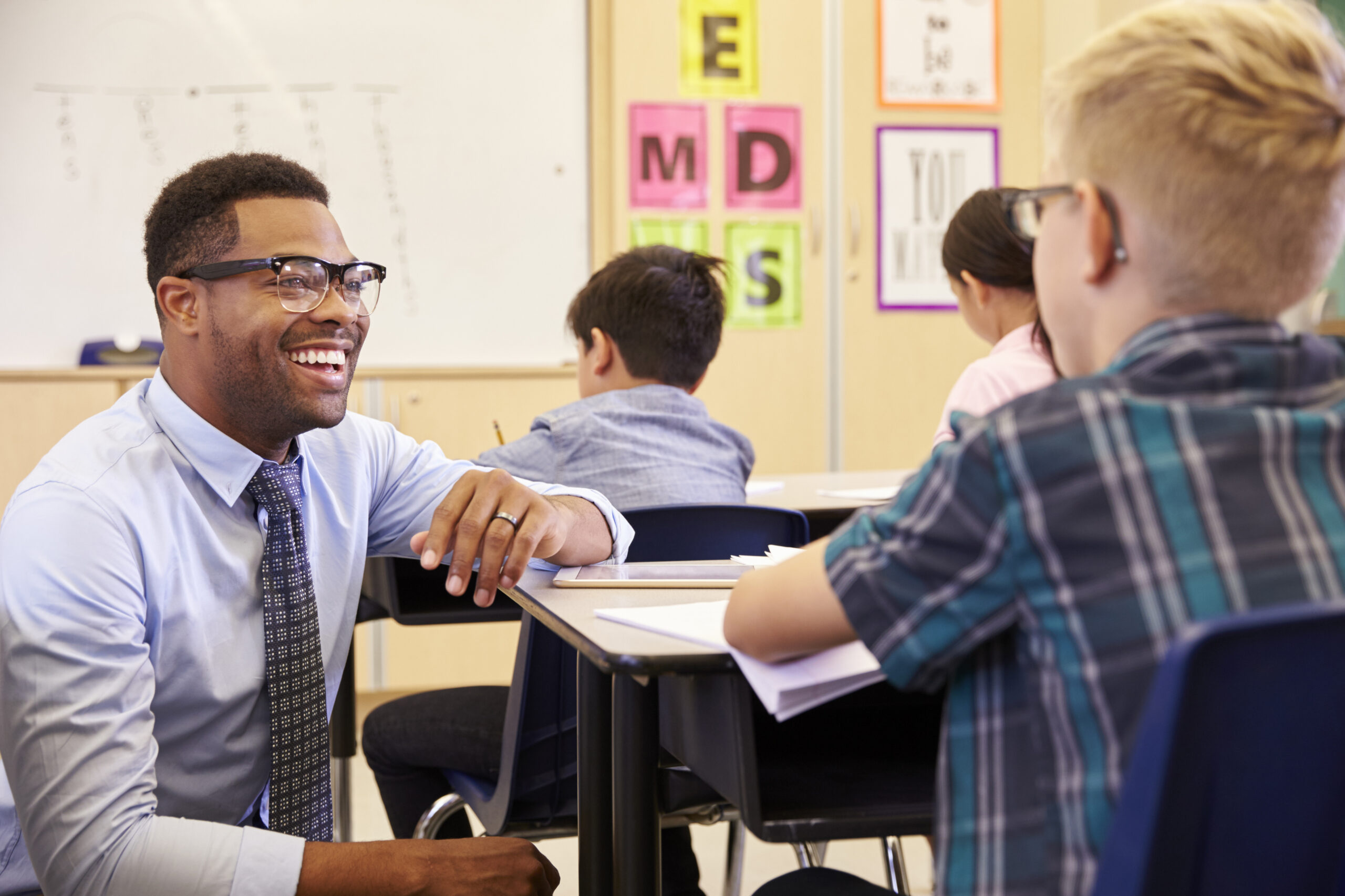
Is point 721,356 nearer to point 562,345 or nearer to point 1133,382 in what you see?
point 562,345

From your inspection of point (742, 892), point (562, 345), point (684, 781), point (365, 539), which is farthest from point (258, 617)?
point (562, 345)

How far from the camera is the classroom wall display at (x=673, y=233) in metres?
3.89

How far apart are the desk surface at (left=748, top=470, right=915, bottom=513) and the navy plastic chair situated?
0.76ft

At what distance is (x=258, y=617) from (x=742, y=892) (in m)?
1.43

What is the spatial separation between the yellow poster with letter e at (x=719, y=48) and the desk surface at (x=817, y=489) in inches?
61.0

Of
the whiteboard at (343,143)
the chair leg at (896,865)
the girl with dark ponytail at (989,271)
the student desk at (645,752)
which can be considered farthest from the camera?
the whiteboard at (343,143)

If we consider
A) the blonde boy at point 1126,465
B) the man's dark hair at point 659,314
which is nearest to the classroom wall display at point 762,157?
the man's dark hair at point 659,314

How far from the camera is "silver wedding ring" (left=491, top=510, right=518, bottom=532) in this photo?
1.28 m

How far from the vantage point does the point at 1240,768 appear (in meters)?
0.62

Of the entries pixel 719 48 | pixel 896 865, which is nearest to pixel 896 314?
pixel 719 48

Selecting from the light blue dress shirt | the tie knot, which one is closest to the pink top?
the light blue dress shirt

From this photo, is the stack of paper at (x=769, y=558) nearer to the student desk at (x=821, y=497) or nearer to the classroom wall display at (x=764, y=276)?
the student desk at (x=821, y=497)

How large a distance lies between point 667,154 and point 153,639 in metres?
2.98

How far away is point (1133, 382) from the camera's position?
669 millimetres
